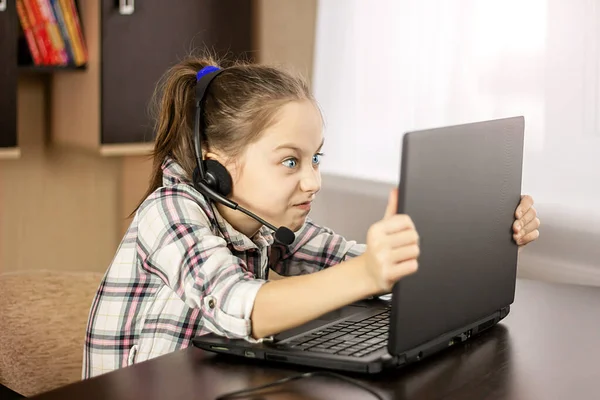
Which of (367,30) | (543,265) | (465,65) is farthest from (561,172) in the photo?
(367,30)

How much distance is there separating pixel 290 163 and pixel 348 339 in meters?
0.34

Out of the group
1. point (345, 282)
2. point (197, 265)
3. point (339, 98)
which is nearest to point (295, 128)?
point (197, 265)

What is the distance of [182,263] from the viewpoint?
1.27m

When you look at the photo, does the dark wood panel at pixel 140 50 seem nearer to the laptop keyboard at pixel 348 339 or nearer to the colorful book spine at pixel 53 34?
the colorful book spine at pixel 53 34

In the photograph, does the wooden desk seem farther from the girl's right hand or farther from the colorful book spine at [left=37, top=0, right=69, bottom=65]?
the colorful book spine at [left=37, top=0, right=69, bottom=65]

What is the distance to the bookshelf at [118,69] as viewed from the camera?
2867 millimetres

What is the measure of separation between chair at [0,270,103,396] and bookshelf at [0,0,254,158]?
3.66ft

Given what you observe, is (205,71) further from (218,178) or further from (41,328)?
(41,328)

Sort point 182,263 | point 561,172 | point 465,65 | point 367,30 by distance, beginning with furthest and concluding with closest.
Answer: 1. point 367,30
2. point 465,65
3. point 561,172
4. point 182,263

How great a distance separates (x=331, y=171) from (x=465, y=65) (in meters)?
0.60

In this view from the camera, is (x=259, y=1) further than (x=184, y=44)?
Yes

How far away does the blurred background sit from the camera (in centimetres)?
227

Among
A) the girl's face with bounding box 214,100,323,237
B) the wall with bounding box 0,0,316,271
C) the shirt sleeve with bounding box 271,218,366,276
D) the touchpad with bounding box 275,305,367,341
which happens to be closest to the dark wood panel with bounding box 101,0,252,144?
the wall with bounding box 0,0,316,271

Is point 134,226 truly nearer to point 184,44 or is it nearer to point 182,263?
point 182,263
